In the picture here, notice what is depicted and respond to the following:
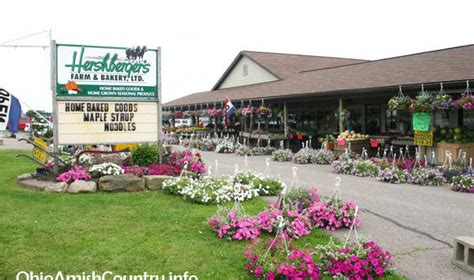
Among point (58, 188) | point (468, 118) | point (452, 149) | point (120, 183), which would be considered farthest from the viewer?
point (468, 118)

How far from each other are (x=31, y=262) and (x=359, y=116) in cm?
1893

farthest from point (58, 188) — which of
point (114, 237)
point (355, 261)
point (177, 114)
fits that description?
point (177, 114)

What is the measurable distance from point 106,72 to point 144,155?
2513 millimetres

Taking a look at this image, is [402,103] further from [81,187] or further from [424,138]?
[81,187]

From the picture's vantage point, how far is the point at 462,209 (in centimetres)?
886

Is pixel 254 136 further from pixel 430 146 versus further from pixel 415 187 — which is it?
pixel 415 187

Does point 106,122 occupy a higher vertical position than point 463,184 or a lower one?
higher

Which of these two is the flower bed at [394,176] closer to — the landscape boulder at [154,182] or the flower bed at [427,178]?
the flower bed at [427,178]

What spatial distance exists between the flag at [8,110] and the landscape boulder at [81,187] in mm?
2301

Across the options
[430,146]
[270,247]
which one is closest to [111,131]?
[270,247]

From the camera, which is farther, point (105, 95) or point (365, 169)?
point (365, 169)

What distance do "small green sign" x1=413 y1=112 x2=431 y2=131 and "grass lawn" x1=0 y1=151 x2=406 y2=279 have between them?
748cm

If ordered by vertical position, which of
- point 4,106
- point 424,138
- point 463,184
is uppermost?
point 4,106

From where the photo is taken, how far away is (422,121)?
14117 millimetres
